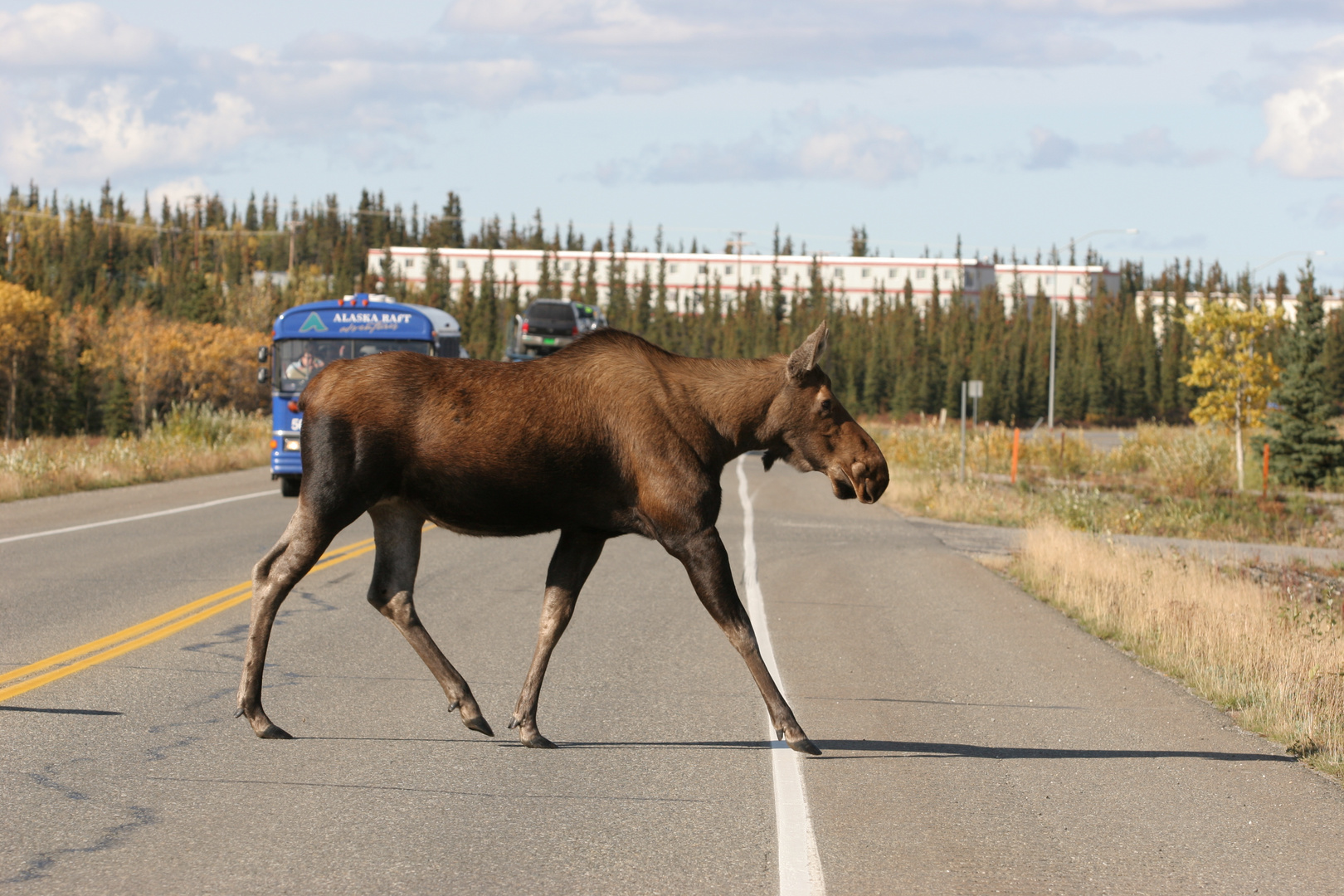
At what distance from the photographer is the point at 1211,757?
691cm

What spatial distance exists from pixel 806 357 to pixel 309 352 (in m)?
17.5

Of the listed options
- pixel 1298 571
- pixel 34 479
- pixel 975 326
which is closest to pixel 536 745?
pixel 1298 571

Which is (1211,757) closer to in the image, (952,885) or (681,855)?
(952,885)

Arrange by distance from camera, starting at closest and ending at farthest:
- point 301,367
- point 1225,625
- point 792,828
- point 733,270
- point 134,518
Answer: point 792,828 < point 1225,625 < point 134,518 < point 301,367 < point 733,270

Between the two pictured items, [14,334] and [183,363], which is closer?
[183,363]

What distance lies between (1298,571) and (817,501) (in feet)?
36.0

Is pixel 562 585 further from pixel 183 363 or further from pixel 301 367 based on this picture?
pixel 183 363

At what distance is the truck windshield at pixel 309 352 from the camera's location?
72.9ft

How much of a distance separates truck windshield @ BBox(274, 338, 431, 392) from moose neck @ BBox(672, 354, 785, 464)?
16363mm

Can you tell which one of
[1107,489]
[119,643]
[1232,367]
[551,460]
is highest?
[1232,367]

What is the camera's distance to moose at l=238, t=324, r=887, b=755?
230 inches

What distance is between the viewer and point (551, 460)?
5.92m

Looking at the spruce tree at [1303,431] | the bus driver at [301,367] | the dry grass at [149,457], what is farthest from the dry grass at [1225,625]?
the spruce tree at [1303,431]

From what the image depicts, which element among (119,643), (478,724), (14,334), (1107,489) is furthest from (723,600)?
(14,334)
